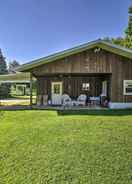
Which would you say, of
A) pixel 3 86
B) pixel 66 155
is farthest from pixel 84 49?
pixel 3 86

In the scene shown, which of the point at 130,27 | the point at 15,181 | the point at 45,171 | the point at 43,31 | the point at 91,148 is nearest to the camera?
the point at 15,181

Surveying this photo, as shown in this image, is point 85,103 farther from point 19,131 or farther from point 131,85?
point 19,131

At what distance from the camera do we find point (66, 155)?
4691 mm

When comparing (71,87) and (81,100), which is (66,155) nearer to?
(81,100)

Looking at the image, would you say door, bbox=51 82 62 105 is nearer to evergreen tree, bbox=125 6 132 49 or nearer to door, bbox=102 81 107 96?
door, bbox=102 81 107 96

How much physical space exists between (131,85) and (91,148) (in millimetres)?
9564

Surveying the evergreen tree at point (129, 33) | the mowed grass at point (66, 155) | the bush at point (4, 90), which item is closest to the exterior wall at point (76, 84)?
the mowed grass at point (66, 155)

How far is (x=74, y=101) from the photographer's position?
1511cm

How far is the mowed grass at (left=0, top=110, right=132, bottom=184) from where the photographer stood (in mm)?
3697

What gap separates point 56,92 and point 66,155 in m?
12.0

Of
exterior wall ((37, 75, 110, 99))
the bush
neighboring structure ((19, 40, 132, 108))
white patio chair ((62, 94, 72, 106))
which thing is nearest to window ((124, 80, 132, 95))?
neighboring structure ((19, 40, 132, 108))

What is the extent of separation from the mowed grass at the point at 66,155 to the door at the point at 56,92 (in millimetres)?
8967

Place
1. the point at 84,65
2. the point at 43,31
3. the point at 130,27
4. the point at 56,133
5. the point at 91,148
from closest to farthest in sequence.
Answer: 1. the point at 91,148
2. the point at 56,133
3. the point at 84,65
4. the point at 43,31
5. the point at 130,27

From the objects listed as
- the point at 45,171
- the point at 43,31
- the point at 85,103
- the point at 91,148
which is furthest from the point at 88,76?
the point at 45,171
